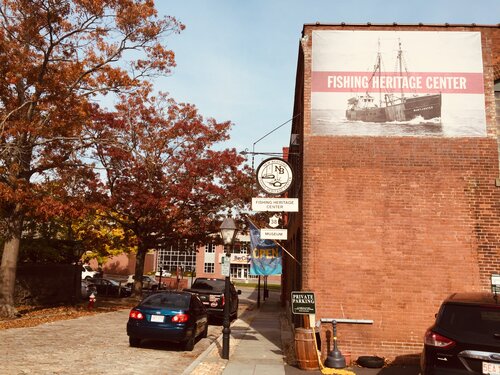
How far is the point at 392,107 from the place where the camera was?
11.1 metres

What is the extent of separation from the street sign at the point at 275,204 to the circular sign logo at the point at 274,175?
0.40 meters

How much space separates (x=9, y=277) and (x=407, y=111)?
15.1 m

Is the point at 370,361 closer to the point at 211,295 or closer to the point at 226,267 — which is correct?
the point at 226,267

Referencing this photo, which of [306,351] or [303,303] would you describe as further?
[303,303]

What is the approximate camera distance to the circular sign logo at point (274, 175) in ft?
38.3

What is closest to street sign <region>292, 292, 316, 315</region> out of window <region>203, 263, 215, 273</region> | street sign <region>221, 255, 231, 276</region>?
street sign <region>221, 255, 231, 276</region>

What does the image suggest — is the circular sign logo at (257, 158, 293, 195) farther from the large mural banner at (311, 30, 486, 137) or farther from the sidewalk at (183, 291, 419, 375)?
the sidewalk at (183, 291, 419, 375)

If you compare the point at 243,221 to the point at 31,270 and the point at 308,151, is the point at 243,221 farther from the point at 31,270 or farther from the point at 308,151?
the point at 308,151

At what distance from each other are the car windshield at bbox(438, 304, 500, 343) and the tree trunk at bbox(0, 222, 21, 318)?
15.6 m

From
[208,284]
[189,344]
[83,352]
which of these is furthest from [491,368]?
[208,284]

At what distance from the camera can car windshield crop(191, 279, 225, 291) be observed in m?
19.9

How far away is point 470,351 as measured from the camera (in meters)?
5.57

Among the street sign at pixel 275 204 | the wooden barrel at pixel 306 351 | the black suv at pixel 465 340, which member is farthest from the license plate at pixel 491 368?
the street sign at pixel 275 204

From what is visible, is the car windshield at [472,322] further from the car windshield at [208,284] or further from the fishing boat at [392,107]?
the car windshield at [208,284]
